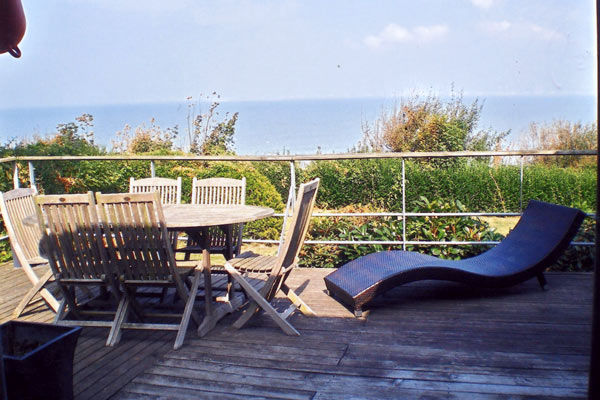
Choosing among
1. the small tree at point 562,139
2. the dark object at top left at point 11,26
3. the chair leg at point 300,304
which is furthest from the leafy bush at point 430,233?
the small tree at point 562,139

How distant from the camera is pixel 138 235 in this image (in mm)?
3256

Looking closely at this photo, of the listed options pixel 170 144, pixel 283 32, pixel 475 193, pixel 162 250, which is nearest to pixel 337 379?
pixel 162 250

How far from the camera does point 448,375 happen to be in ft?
9.07

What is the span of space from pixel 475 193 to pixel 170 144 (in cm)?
753

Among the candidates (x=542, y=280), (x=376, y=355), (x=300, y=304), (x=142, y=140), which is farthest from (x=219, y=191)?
(x=142, y=140)

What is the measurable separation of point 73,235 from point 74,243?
2.5 inches

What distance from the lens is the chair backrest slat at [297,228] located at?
3.32m

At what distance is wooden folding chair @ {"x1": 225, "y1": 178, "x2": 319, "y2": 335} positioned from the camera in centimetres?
339

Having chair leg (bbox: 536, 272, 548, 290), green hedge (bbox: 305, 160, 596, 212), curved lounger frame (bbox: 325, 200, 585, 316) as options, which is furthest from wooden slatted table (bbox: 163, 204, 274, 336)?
green hedge (bbox: 305, 160, 596, 212)

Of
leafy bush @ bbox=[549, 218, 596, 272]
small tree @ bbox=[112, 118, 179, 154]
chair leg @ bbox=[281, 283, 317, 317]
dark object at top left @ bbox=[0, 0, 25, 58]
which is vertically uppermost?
dark object at top left @ bbox=[0, 0, 25, 58]

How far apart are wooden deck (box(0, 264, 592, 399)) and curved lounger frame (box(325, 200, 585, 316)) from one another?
0.55 feet

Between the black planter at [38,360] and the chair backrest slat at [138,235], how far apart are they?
83 centimetres

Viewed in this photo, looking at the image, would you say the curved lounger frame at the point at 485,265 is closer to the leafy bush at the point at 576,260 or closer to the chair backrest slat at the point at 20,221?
the leafy bush at the point at 576,260

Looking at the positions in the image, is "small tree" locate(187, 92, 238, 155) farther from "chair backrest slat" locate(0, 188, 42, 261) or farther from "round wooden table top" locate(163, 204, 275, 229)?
"round wooden table top" locate(163, 204, 275, 229)
